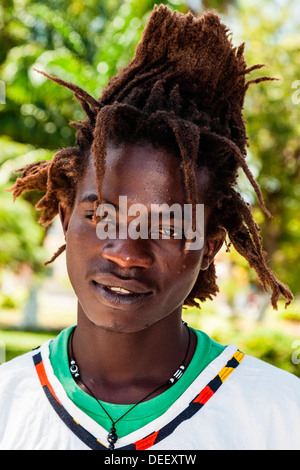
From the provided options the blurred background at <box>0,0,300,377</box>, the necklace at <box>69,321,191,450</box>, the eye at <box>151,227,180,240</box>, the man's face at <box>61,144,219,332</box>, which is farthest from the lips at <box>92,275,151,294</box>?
the blurred background at <box>0,0,300,377</box>

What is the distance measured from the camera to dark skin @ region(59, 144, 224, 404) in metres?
1.67

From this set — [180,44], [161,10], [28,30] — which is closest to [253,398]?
[180,44]

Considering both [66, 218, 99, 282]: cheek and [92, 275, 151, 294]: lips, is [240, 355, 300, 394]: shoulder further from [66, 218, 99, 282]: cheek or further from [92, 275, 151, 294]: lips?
[66, 218, 99, 282]: cheek

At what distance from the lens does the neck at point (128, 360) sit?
5.97 feet

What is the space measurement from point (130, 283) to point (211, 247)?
0.47 metres

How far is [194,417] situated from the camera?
1707mm

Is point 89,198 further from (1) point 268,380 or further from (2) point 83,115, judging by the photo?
(2) point 83,115

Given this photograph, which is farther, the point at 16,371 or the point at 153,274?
the point at 16,371

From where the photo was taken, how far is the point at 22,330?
18438 mm

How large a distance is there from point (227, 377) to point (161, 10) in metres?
1.22

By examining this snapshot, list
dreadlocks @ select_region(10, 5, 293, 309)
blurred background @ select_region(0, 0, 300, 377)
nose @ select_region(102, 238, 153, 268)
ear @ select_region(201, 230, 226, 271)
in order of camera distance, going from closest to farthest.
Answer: nose @ select_region(102, 238, 153, 268), dreadlocks @ select_region(10, 5, 293, 309), ear @ select_region(201, 230, 226, 271), blurred background @ select_region(0, 0, 300, 377)

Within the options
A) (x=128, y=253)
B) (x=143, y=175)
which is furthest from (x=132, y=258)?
(x=143, y=175)

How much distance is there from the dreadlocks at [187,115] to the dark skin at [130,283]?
0.22ft
